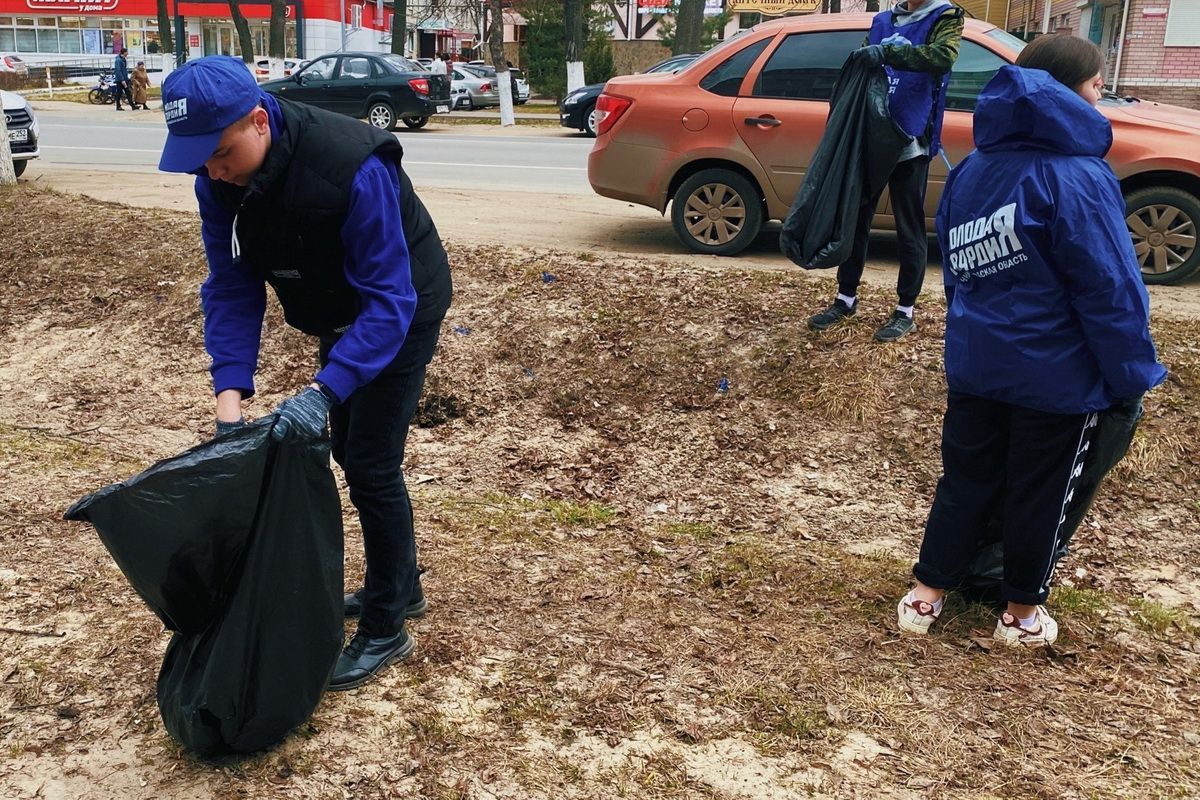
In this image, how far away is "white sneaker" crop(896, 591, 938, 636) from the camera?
3.57m

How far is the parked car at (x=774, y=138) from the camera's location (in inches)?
267

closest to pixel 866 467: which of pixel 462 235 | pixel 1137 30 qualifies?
pixel 462 235

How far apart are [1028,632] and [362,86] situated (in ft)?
62.3

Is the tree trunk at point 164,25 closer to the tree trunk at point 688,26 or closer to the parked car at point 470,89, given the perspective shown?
the parked car at point 470,89

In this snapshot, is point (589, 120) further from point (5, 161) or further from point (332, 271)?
point (332, 271)

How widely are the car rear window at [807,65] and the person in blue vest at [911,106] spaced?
164 centimetres

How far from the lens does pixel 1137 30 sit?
2520cm

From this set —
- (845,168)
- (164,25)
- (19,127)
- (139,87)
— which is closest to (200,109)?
(845,168)

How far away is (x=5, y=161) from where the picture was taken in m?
10.4

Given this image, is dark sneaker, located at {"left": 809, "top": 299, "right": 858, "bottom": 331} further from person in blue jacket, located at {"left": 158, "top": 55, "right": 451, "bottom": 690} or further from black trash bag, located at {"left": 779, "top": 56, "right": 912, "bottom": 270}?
person in blue jacket, located at {"left": 158, "top": 55, "right": 451, "bottom": 690}

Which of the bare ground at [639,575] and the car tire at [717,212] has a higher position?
the car tire at [717,212]

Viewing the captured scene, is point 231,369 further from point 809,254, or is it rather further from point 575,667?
point 809,254

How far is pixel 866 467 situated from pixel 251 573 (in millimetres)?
3283

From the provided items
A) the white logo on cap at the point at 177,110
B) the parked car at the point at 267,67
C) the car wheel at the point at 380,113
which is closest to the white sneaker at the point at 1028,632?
the white logo on cap at the point at 177,110
